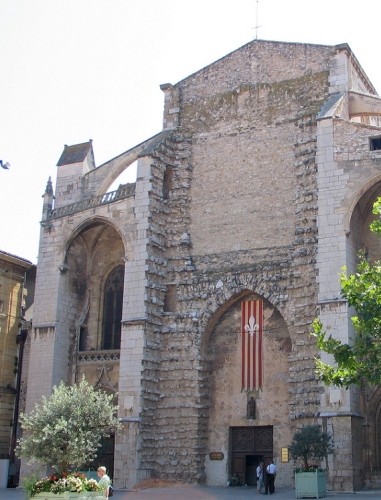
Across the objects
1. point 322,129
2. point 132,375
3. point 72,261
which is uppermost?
point 322,129

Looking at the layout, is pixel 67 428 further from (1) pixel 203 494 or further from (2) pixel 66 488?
(2) pixel 66 488

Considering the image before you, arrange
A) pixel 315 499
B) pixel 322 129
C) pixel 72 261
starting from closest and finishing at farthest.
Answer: pixel 315 499 → pixel 322 129 → pixel 72 261

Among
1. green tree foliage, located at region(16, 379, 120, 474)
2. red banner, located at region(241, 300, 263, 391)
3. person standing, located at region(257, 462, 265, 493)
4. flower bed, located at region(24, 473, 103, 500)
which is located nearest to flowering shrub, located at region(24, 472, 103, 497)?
flower bed, located at region(24, 473, 103, 500)

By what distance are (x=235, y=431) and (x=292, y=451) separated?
15.9 ft

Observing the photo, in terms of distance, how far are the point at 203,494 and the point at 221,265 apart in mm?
8417

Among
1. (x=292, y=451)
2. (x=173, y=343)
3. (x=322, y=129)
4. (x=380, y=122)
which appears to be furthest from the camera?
(x=380, y=122)

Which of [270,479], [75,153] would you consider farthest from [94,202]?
[270,479]

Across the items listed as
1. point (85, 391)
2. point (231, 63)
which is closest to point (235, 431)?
point (85, 391)

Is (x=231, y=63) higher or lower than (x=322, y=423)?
higher

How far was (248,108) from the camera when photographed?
29.8 metres

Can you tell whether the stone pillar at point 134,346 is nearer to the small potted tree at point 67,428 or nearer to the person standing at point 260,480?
the small potted tree at point 67,428

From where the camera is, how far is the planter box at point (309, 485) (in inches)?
840

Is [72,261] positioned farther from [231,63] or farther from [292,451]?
[292,451]

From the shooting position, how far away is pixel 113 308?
101ft
